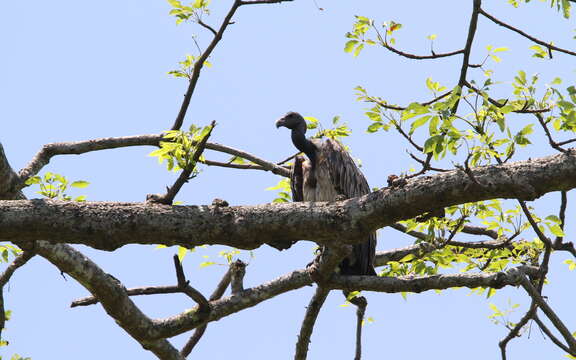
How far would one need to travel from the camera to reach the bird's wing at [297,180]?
9.45 metres

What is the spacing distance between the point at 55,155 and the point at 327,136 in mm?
3239

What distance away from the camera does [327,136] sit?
31.4 ft

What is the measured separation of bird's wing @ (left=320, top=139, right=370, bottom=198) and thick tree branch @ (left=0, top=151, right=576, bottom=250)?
4.05 meters

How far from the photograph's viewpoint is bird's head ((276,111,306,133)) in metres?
10.2

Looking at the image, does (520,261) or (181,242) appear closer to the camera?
(181,242)

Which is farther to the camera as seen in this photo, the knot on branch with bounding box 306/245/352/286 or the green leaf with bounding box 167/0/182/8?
the green leaf with bounding box 167/0/182/8

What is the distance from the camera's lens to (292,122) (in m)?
10.3

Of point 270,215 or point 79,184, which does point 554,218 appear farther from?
point 79,184

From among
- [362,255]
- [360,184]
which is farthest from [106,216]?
[360,184]

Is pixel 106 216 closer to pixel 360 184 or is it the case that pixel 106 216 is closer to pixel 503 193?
pixel 503 193

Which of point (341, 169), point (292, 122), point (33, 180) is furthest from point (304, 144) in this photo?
point (33, 180)

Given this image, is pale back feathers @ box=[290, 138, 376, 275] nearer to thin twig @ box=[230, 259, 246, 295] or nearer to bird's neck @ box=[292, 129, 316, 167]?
bird's neck @ box=[292, 129, 316, 167]

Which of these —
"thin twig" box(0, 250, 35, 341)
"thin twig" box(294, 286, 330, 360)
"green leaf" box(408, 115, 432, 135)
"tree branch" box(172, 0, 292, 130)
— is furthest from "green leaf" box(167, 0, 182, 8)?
"green leaf" box(408, 115, 432, 135)

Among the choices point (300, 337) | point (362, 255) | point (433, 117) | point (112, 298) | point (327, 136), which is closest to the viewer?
point (433, 117)
